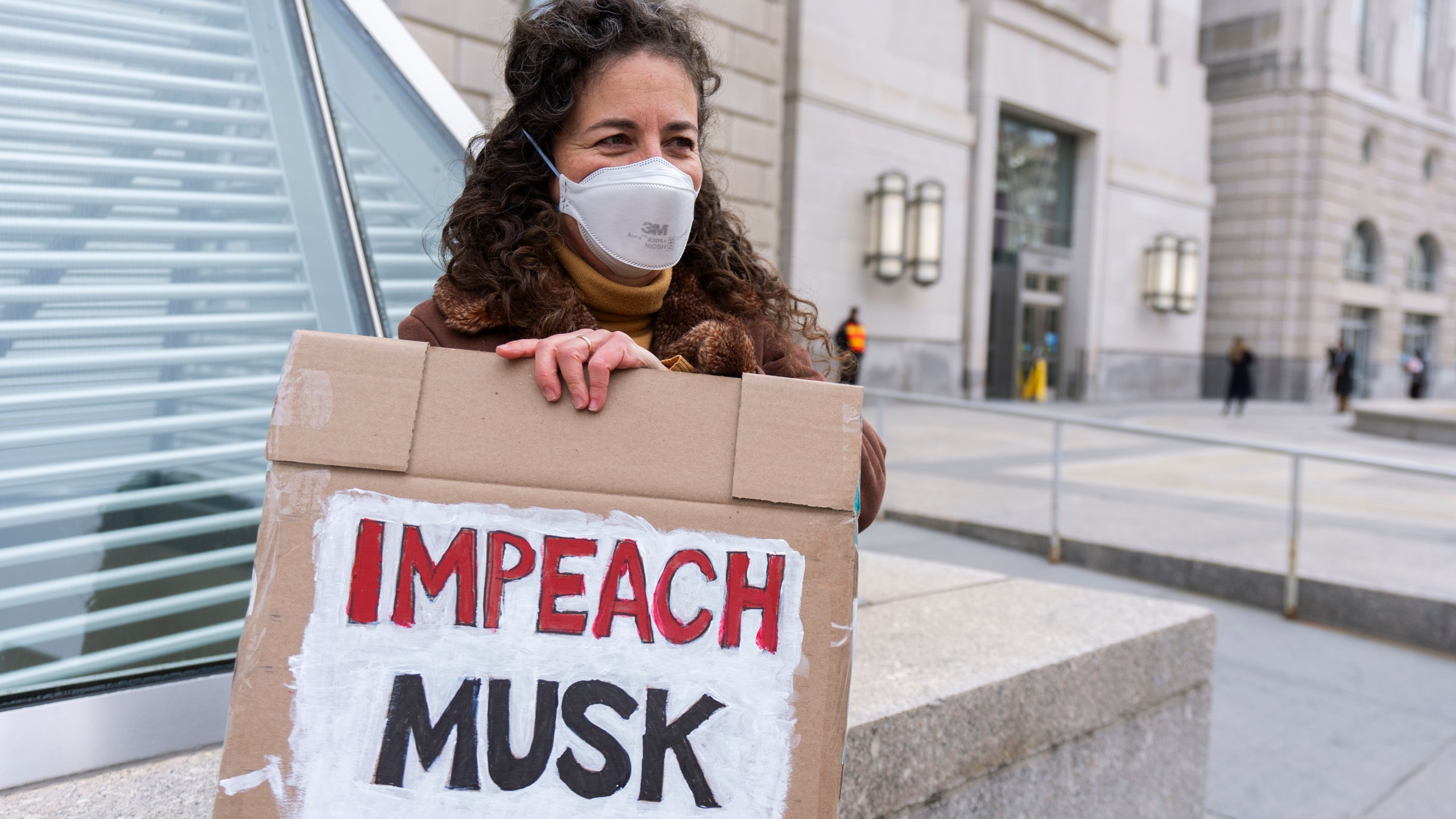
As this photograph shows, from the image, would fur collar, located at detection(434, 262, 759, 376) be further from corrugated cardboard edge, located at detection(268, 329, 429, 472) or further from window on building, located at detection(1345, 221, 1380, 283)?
window on building, located at detection(1345, 221, 1380, 283)

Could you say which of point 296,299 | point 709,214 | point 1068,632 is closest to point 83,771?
point 296,299

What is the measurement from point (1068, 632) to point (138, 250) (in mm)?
2410

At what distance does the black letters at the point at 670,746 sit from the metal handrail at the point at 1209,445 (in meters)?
5.07

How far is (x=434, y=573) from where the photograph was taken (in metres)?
1.11

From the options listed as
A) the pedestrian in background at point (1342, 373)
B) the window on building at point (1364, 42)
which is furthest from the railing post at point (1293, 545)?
the window on building at point (1364, 42)

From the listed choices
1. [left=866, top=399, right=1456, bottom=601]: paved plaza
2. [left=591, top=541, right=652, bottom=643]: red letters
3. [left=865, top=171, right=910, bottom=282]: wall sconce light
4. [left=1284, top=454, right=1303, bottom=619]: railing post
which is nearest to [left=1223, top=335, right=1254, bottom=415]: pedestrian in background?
[left=865, top=171, right=910, bottom=282]: wall sconce light

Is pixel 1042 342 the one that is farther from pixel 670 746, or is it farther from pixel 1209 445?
pixel 670 746

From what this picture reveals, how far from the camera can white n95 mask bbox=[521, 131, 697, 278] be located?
139 cm

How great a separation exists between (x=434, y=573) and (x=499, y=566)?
0.25 feet

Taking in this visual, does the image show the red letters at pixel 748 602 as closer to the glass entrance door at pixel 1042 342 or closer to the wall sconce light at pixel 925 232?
the wall sconce light at pixel 925 232

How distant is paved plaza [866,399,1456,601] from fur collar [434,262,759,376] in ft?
16.8

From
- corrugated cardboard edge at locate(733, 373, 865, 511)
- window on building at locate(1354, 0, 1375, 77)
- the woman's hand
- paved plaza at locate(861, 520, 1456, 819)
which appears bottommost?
paved plaza at locate(861, 520, 1456, 819)

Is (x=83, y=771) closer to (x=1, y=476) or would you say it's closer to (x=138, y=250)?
(x=1, y=476)

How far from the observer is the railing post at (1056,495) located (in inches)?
250
